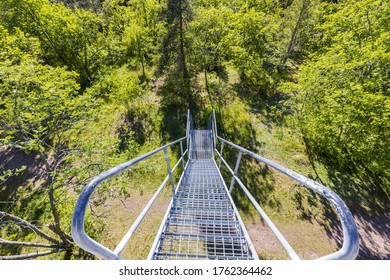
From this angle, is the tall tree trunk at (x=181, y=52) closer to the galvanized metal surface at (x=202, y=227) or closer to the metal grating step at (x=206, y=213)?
the galvanized metal surface at (x=202, y=227)

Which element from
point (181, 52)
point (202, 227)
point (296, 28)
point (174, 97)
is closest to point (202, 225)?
point (202, 227)

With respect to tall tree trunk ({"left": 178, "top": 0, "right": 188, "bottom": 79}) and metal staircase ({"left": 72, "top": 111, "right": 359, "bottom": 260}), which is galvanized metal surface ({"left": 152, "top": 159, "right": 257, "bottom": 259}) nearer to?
metal staircase ({"left": 72, "top": 111, "right": 359, "bottom": 260})

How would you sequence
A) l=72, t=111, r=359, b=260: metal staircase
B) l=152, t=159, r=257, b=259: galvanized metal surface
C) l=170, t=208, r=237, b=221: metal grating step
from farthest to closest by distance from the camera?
l=170, t=208, r=237, b=221: metal grating step < l=152, t=159, r=257, b=259: galvanized metal surface < l=72, t=111, r=359, b=260: metal staircase

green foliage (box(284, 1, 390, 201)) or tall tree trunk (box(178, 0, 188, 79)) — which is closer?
green foliage (box(284, 1, 390, 201))

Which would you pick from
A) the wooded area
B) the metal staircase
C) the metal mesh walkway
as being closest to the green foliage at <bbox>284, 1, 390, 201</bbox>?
the wooded area

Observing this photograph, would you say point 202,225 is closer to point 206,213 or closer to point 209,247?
point 206,213

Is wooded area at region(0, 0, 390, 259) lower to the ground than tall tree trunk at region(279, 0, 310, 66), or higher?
lower
